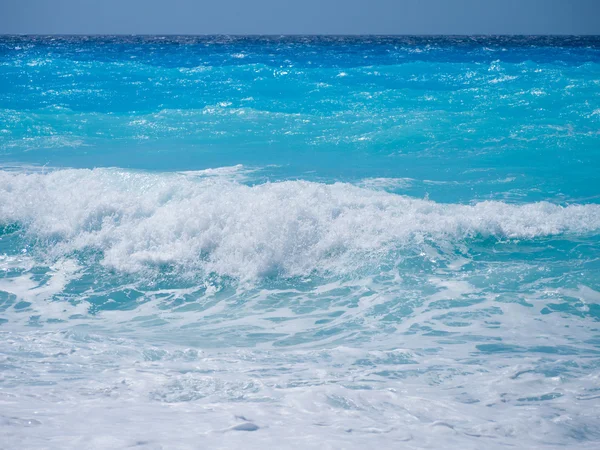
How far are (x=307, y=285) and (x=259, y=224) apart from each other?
1354 mm

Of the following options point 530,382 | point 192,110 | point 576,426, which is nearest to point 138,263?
point 530,382

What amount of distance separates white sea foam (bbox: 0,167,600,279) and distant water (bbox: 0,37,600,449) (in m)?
0.03

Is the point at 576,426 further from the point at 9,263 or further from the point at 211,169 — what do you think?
the point at 211,169

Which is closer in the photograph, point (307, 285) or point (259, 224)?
point (307, 285)

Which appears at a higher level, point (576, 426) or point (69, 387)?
point (69, 387)

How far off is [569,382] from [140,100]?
18.8 m

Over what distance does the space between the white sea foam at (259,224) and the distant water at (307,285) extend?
0.11 feet

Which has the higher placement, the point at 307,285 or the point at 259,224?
the point at 259,224

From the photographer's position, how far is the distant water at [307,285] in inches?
141

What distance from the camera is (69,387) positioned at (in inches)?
155

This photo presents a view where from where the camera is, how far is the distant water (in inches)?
141

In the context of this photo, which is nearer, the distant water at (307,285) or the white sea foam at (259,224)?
the distant water at (307,285)

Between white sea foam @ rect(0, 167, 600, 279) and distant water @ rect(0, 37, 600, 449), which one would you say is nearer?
distant water @ rect(0, 37, 600, 449)

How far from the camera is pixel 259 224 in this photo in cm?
748
